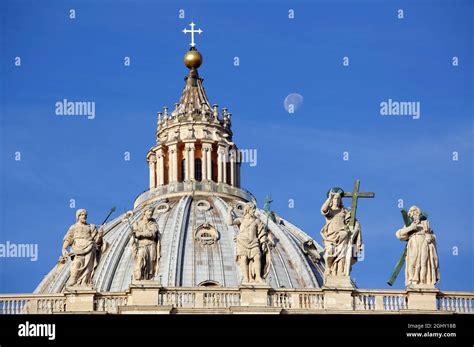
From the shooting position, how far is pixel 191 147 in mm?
187375

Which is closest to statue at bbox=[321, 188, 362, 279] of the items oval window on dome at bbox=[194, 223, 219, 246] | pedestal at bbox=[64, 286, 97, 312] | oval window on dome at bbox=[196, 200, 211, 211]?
pedestal at bbox=[64, 286, 97, 312]

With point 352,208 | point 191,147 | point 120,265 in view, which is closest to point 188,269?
point 120,265

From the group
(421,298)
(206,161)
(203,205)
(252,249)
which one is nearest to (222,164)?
(206,161)

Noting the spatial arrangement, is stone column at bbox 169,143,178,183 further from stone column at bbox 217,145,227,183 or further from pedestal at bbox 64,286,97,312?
pedestal at bbox 64,286,97,312

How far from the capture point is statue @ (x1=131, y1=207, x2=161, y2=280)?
82812 mm

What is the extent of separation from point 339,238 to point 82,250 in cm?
1096

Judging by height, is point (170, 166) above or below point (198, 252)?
above

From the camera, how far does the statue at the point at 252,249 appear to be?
272 feet

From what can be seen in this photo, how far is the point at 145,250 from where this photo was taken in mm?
82875

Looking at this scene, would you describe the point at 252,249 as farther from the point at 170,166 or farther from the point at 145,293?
the point at 170,166

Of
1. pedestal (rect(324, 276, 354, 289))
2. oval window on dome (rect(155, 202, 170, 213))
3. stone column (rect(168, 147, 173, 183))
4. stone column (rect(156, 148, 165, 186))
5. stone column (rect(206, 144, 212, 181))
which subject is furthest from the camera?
stone column (rect(156, 148, 165, 186))

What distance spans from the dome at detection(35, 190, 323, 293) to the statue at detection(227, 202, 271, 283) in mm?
79795

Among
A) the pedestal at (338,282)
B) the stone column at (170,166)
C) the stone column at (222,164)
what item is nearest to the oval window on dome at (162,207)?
the stone column at (170,166)

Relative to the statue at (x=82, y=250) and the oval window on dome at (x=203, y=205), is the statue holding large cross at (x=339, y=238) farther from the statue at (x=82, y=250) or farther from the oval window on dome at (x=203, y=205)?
the oval window on dome at (x=203, y=205)
